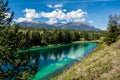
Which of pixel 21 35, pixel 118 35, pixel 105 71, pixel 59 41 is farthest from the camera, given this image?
pixel 59 41

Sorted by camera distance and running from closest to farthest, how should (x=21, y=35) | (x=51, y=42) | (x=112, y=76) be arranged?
(x=21, y=35)
(x=112, y=76)
(x=51, y=42)

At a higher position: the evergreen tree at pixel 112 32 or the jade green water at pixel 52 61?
the evergreen tree at pixel 112 32

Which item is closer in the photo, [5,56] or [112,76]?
[5,56]

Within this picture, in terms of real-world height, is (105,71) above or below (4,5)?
below

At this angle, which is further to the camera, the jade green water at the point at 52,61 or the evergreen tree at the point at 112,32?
the evergreen tree at the point at 112,32

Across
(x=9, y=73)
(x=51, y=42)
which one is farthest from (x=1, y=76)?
(x=51, y=42)

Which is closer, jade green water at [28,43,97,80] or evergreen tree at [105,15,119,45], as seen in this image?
jade green water at [28,43,97,80]

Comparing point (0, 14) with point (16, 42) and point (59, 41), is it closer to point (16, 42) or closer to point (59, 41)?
point (16, 42)

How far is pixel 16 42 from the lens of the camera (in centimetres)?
2283

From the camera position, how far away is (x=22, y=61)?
22.8 meters

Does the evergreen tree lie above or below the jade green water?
above

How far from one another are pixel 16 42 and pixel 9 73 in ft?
9.72

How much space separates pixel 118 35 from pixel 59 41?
101 m

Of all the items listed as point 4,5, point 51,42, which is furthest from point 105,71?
point 51,42
